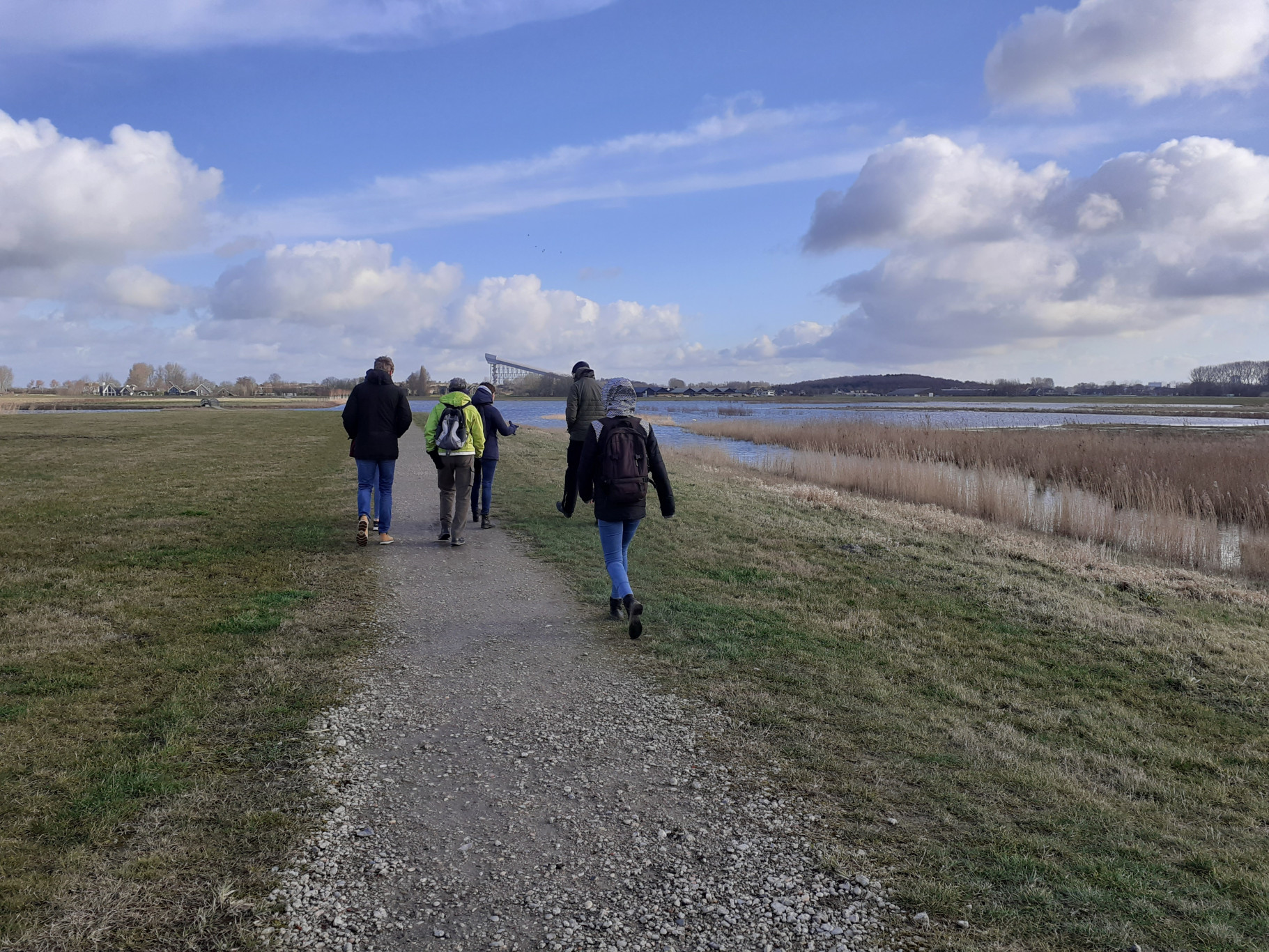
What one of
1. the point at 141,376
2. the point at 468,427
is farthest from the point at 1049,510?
the point at 141,376

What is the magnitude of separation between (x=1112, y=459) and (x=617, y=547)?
2195 centimetres

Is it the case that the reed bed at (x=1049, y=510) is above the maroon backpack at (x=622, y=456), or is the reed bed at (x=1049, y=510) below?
below

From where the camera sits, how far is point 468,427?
980 cm

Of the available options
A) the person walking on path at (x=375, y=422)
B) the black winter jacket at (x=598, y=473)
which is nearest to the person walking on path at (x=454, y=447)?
the person walking on path at (x=375, y=422)

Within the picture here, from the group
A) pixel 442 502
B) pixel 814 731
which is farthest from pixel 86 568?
pixel 814 731

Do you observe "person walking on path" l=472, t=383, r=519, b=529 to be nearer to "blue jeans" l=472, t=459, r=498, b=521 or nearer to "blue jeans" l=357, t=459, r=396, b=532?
"blue jeans" l=472, t=459, r=498, b=521

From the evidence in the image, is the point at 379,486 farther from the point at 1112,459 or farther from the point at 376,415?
the point at 1112,459

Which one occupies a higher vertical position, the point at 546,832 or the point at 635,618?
the point at 635,618

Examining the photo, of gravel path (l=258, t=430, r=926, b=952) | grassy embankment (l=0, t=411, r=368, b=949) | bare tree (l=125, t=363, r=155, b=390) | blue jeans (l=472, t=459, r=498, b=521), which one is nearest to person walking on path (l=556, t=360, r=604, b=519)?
blue jeans (l=472, t=459, r=498, b=521)

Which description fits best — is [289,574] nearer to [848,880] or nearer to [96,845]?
[96,845]

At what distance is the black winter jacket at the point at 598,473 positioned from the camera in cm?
632

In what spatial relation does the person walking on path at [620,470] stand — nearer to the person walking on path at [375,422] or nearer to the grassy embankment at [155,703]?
the grassy embankment at [155,703]

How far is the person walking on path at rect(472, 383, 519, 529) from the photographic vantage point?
1058cm

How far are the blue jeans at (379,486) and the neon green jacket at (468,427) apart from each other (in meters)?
0.60
